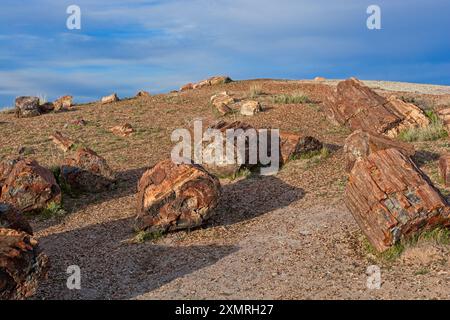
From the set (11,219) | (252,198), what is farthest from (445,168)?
Answer: (11,219)

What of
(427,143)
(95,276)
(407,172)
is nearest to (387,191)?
(407,172)

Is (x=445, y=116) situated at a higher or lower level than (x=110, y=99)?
lower

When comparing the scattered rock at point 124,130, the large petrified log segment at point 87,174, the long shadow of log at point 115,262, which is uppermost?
the scattered rock at point 124,130

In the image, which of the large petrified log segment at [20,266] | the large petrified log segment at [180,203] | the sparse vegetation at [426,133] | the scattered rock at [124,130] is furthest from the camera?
the scattered rock at [124,130]

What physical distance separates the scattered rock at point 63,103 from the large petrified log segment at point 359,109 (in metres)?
15.7

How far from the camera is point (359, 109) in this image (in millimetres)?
21797

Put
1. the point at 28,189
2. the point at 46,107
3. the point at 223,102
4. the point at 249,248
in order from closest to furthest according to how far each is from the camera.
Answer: the point at 249,248
the point at 28,189
the point at 223,102
the point at 46,107

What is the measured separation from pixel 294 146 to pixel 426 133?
520cm

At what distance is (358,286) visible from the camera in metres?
9.66

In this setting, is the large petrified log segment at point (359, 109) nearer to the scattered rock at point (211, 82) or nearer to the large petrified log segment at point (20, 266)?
the scattered rock at point (211, 82)

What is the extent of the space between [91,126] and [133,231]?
1428 cm

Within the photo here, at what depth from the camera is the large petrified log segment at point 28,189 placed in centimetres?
1539

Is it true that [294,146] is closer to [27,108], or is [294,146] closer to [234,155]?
[234,155]

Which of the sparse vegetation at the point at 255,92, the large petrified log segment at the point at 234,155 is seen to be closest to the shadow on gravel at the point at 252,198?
the large petrified log segment at the point at 234,155
